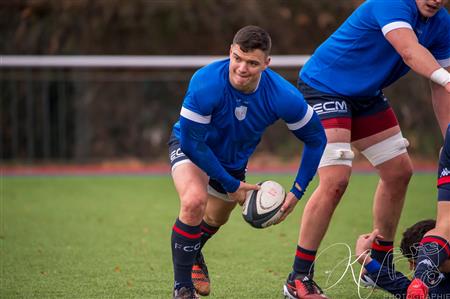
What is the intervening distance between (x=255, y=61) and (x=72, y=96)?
10.8 meters

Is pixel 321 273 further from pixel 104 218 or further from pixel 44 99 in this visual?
pixel 44 99

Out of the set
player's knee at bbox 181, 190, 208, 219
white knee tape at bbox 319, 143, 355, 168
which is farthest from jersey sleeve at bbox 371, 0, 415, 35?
player's knee at bbox 181, 190, 208, 219

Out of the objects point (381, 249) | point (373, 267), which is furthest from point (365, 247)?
point (381, 249)

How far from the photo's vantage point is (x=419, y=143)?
16047 millimetres

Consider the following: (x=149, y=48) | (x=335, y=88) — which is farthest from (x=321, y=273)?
(x=149, y=48)

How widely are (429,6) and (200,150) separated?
192 cm

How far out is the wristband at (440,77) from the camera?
5285mm

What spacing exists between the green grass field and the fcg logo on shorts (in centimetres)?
133

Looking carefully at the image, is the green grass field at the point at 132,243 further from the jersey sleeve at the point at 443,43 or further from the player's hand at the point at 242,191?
the jersey sleeve at the point at 443,43

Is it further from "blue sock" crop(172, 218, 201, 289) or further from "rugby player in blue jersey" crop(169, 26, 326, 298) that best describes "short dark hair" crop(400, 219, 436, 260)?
"blue sock" crop(172, 218, 201, 289)

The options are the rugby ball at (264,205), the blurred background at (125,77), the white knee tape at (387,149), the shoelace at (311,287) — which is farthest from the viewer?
the blurred background at (125,77)

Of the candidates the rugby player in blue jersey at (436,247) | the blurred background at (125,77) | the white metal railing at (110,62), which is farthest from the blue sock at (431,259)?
the blurred background at (125,77)

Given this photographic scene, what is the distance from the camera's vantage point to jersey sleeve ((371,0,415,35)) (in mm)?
5540

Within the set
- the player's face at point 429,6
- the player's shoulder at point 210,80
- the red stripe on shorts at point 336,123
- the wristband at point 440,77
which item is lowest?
the red stripe on shorts at point 336,123
